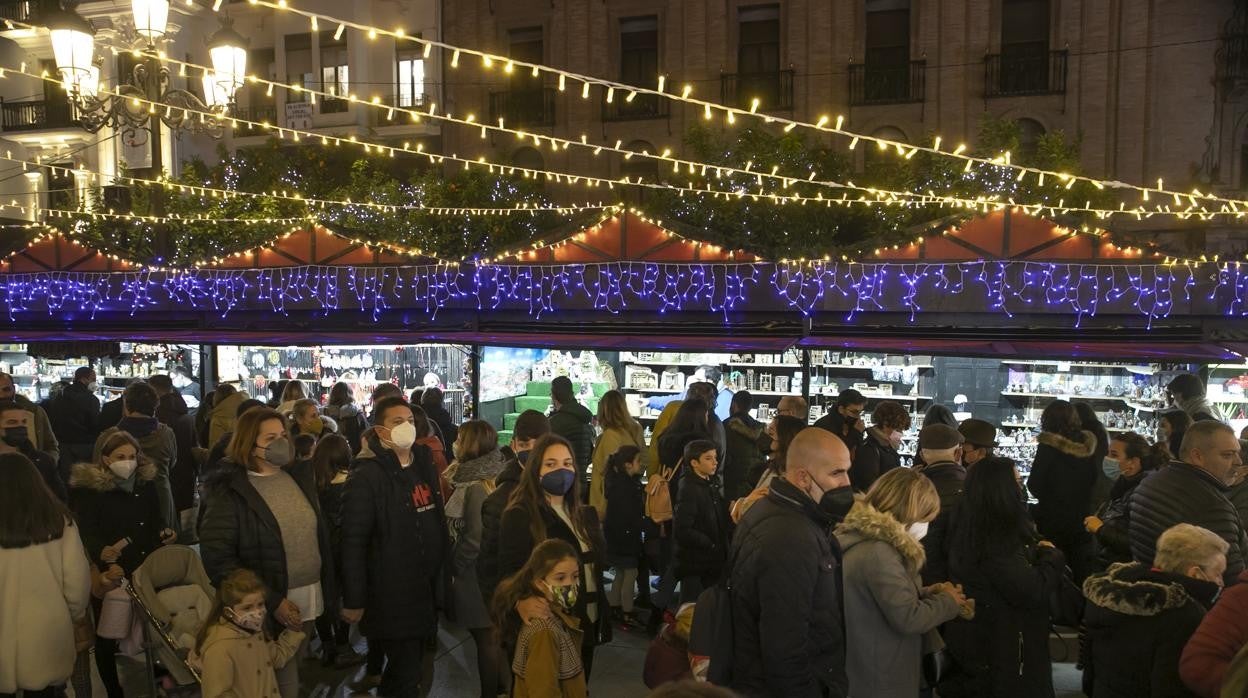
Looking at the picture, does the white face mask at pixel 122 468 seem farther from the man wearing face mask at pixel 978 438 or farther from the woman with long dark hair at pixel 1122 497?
the woman with long dark hair at pixel 1122 497

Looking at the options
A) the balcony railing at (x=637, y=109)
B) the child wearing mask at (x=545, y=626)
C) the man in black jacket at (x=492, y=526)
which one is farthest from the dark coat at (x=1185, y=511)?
the balcony railing at (x=637, y=109)

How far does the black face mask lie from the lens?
6.20 meters

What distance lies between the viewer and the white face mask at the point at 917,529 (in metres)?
4.37

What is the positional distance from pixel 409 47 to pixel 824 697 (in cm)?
1670

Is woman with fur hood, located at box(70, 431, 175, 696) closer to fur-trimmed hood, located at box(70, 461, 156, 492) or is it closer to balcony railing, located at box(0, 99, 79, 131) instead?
fur-trimmed hood, located at box(70, 461, 156, 492)

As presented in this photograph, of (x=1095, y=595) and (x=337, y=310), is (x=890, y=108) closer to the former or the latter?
(x=337, y=310)

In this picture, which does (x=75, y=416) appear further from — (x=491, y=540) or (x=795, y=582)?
(x=795, y=582)

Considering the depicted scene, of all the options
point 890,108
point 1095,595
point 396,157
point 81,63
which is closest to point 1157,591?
point 1095,595

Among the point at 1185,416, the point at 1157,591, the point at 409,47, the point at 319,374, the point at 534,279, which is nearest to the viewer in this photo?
the point at 1157,591

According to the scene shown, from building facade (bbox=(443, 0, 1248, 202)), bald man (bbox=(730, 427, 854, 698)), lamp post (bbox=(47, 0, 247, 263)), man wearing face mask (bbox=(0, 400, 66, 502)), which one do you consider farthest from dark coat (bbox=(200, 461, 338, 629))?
building facade (bbox=(443, 0, 1248, 202))

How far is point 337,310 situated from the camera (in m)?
13.5

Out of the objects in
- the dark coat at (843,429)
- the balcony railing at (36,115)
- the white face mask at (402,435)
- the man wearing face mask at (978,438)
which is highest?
the balcony railing at (36,115)

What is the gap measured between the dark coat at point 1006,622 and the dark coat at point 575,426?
4.30m

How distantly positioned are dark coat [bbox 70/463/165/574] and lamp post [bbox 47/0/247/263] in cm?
358
